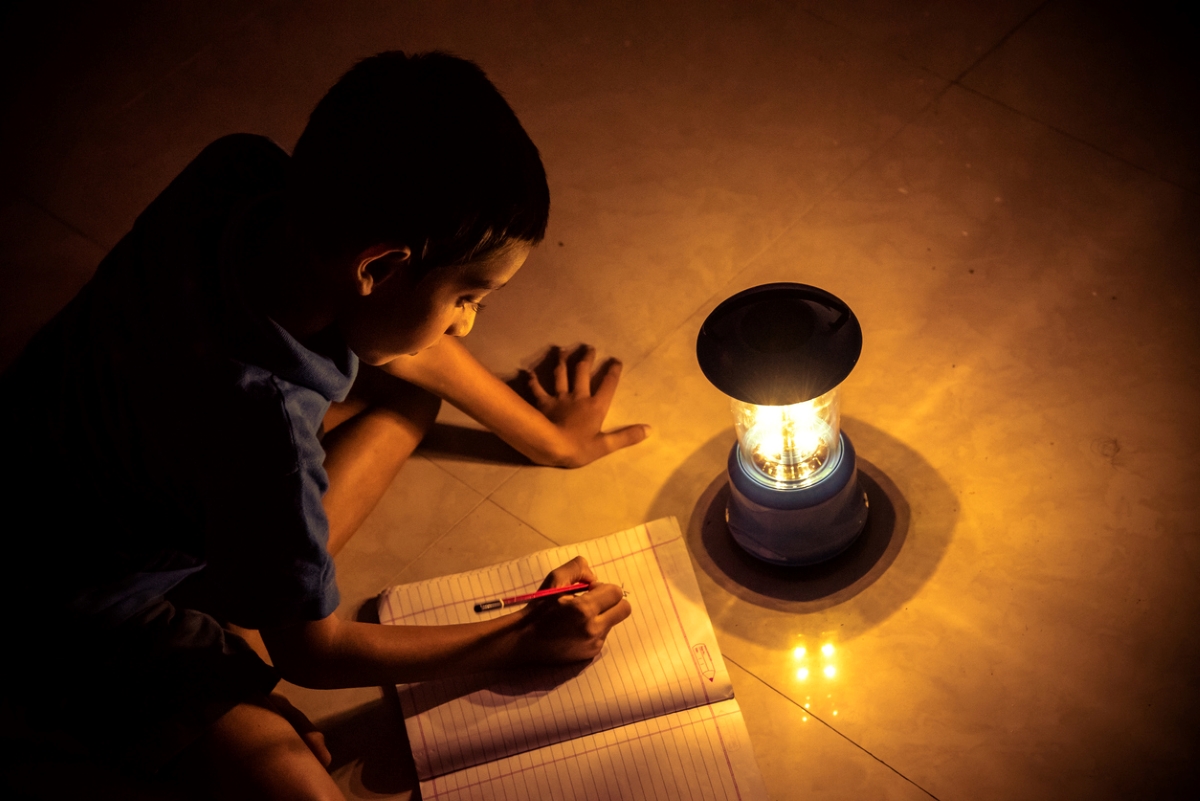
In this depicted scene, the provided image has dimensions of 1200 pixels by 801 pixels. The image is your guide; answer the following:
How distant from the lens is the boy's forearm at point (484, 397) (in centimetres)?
121

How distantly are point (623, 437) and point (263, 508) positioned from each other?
51 centimetres

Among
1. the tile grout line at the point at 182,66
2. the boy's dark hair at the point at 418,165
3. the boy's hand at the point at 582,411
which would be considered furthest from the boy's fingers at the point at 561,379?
the tile grout line at the point at 182,66

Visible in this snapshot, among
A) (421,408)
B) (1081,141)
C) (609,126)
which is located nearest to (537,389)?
(421,408)

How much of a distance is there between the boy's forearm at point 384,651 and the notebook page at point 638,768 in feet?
0.33

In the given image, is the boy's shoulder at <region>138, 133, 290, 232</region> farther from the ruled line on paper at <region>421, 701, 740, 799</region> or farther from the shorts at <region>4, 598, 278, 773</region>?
the ruled line on paper at <region>421, 701, 740, 799</region>

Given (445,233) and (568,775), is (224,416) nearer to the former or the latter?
(445,233)

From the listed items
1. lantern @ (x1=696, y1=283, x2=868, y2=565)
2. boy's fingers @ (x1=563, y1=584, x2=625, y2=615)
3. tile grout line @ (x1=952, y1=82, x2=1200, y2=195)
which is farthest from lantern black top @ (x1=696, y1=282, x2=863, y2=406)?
tile grout line @ (x1=952, y1=82, x2=1200, y2=195)

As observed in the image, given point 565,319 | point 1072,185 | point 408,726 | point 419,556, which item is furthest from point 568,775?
point 1072,185

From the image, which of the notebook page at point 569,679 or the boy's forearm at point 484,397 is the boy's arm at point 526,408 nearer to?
the boy's forearm at point 484,397

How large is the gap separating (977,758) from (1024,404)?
1.37 feet

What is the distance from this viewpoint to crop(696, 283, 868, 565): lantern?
0.90 m

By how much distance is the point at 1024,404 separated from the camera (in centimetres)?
124

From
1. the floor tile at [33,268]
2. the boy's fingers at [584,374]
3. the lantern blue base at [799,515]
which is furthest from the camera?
the floor tile at [33,268]

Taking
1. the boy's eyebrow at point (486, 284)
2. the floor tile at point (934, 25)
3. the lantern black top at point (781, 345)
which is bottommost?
the floor tile at point (934, 25)
